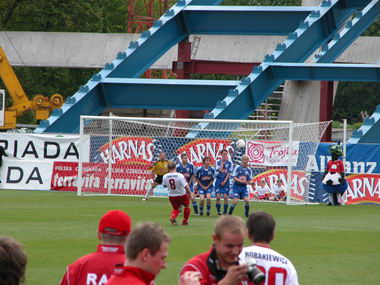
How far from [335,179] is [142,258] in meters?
26.7

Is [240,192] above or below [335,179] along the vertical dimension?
below

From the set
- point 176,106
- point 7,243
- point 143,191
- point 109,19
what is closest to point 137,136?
point 143,191

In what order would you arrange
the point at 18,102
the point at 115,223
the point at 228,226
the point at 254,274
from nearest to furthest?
the point at 254,274 → the point at 228,226 → the point at 115,223 → the point at 18,102

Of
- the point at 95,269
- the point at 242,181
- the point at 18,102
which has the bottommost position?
the point at 95,269

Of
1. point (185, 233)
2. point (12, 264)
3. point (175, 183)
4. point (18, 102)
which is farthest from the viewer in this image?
point (18, 102)

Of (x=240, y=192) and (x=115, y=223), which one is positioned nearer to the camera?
(x=115, y=223)

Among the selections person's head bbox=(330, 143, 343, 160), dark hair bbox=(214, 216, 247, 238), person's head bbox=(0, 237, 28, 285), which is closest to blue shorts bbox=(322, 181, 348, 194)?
person's head bbox=(330, 143, 343, 160)

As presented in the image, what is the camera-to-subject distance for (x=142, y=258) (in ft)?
18.2

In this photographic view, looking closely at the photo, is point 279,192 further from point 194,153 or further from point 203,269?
point 203,269

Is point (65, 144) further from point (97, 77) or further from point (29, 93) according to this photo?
point (29, 93)

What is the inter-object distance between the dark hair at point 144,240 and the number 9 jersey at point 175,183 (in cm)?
1767

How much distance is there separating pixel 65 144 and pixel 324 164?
917 cm

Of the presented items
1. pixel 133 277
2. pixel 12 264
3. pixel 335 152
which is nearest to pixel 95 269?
pixel 133 277

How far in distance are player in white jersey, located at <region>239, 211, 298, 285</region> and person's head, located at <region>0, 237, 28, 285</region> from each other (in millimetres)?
2531
